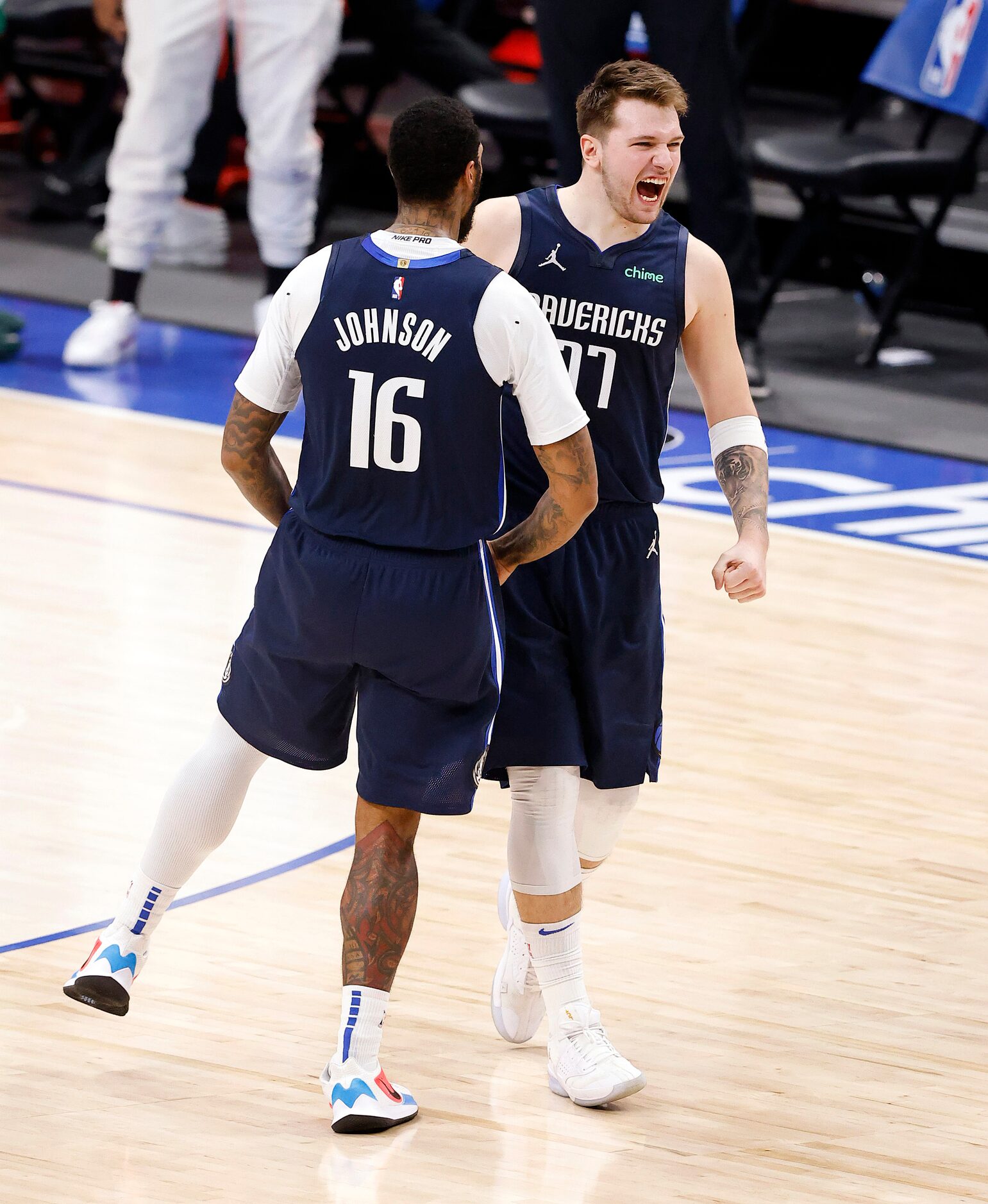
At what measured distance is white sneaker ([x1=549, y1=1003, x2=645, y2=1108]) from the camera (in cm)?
305

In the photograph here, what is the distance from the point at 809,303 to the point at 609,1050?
21.7 ft

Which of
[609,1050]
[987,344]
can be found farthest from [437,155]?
[987,344]

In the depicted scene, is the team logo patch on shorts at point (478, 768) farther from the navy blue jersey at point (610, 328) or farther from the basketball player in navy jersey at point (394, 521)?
the navy blue jersey at point (610, 328)

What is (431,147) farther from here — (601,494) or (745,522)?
(745,522)

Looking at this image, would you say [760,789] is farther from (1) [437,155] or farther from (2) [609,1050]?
(1) [437,155]

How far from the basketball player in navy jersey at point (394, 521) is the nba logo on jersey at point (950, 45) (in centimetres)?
567

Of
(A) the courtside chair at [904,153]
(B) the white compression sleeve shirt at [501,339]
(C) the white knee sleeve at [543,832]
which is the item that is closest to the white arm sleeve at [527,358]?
(B) the white compression sleeve shirt at [501,339]

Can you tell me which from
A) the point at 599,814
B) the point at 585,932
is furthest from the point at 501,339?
the point at 585,932

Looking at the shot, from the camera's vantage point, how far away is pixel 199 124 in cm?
766

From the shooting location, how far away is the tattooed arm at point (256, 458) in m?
2.97

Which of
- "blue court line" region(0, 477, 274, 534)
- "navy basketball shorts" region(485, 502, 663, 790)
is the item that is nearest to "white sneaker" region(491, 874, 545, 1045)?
"navy basketball shorts" region(485, 502, 663, 790)

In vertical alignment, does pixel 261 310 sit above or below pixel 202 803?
below

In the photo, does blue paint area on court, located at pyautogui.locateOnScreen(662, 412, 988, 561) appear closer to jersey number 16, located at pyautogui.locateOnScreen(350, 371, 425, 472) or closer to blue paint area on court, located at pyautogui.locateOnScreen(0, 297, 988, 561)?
blue paint area on court, located at pyautogui.locateOnScreen(0, 297, 988, 561)

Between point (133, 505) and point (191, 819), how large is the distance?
3179 millimetres
